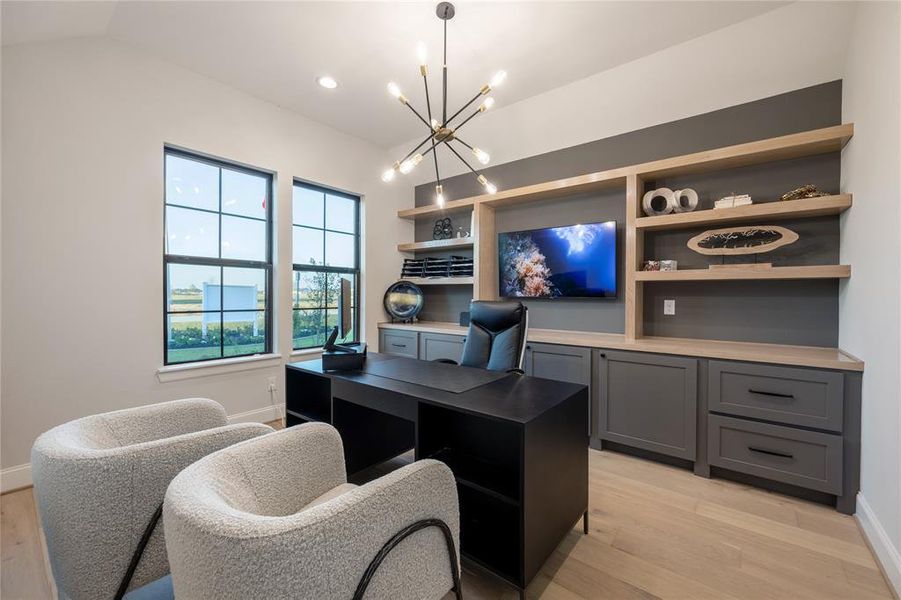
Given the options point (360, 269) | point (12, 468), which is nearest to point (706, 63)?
point (360, 269)

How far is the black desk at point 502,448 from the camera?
1.42m

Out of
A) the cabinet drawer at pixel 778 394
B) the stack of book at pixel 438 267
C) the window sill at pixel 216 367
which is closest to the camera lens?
the cabinet drawer at pixel 778 394

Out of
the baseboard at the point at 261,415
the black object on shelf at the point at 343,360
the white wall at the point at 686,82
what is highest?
the white wall at the point at 686,82

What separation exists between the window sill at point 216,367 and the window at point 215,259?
0.37ft

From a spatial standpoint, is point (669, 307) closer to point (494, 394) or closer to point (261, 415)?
point (494, 394)

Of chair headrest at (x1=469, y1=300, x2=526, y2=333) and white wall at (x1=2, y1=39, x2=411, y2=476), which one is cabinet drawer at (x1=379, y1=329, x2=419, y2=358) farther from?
white wall at (x1=2, y1=39, x2=411, y2=476)

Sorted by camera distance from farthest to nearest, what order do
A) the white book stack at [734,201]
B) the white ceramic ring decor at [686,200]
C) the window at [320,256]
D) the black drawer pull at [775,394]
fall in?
the window at [320,256], the white ceramic ring decor at [686,200], the white book stack at [734,201], the black drawer pull at [775,394]

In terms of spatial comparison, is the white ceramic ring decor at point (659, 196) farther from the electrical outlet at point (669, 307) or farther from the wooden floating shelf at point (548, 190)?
the electrical outlet at point (669, 307)

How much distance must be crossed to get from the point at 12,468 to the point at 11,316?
940 mm

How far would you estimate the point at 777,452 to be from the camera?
227cm

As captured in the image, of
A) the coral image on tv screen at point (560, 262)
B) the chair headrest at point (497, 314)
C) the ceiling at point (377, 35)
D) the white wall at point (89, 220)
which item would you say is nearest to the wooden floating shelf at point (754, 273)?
the coral image on tv screen at point (560, 262)

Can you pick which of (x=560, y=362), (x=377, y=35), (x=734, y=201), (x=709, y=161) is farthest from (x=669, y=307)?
(x=377, y=35)

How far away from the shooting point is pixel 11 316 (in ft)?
7.56

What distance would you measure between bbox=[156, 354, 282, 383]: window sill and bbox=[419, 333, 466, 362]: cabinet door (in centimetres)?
144
